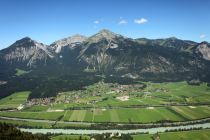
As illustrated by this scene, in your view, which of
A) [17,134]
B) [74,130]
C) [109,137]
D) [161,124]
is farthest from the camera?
[161,124]

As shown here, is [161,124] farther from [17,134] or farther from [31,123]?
[17,134]

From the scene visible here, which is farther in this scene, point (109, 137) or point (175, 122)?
point (175, 122)

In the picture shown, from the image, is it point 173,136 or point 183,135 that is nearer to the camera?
point 173,136

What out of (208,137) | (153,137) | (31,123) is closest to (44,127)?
(31,123)

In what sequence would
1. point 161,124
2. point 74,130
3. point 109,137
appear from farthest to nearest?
point 161,124
point 74,130
point 109,137

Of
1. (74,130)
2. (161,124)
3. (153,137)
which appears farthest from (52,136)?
(161,124)

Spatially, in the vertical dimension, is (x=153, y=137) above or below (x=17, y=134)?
below

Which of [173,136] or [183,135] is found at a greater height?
[183,135]
